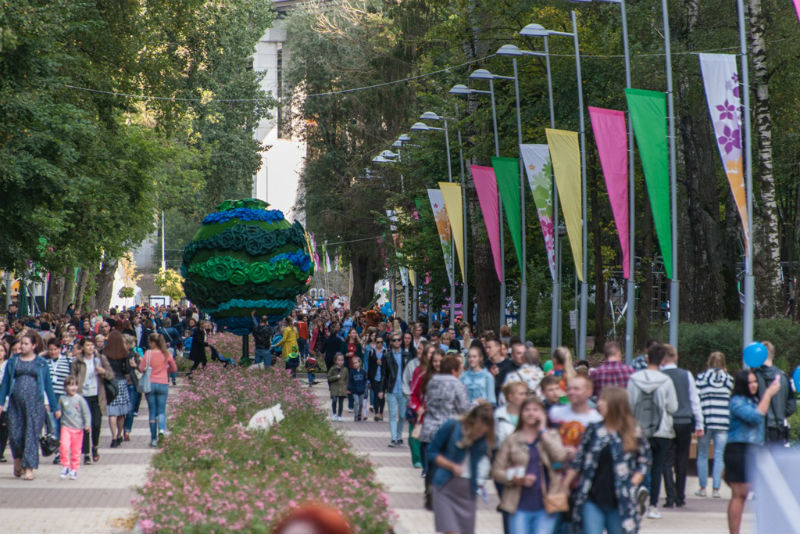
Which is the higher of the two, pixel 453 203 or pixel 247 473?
pixel 453 203

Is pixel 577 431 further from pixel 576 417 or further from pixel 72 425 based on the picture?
pixel 72 425

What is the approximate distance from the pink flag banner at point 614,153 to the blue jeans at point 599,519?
12.4 m

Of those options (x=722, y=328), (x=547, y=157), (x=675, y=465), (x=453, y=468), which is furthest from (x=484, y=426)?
(x=547, y=157)

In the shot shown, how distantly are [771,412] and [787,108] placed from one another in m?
23.0

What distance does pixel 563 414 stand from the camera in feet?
29.3

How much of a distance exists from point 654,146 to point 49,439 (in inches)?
354

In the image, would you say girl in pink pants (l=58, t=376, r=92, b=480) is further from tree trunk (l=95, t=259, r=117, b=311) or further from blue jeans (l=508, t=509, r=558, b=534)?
tree trunk (l=95, t=259, r=117, b=311)

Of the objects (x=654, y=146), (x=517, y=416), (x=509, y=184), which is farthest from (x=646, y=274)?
(x=517, y=416)

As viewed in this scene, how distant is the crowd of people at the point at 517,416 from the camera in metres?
8.28

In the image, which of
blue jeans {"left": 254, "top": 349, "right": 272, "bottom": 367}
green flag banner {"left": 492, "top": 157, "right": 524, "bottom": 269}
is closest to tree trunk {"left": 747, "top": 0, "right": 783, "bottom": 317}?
green flag banner {"left": 492, "top": 157, "right": 524, "bottom": 269}

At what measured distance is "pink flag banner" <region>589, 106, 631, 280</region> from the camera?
20250mm

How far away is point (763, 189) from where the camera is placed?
23.4 m

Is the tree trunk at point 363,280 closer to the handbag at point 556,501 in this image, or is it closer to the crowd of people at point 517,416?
the crowd of people at point 517,416

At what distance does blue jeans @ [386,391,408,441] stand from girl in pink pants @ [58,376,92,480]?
4.52 m
